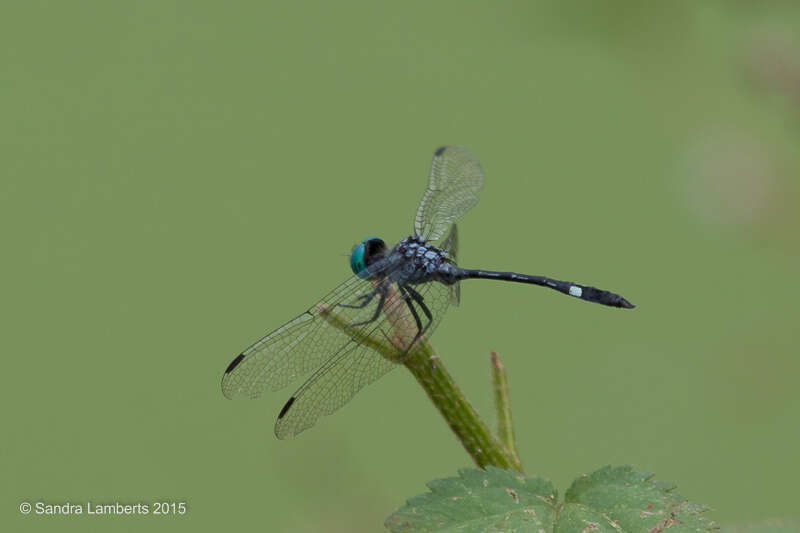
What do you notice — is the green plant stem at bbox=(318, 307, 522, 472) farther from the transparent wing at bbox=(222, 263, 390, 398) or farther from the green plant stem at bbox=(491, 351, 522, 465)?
the transparent wing at bbox=(222, 263, 390, 398)

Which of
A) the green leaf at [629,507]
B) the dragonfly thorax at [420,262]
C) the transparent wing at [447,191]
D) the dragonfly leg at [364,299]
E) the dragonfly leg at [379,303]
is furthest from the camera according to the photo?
the transparent wing at [447,191]

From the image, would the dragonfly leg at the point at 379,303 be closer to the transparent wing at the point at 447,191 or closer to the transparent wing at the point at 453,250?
the transparent wing at the point at 453,250

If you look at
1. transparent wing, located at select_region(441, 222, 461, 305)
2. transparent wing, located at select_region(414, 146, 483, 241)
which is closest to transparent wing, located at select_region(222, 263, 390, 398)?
transparent wing, located at select_region(441, 222, 461, 305)

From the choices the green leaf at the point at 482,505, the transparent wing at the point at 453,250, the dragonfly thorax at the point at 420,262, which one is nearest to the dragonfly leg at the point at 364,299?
the dragonfly thorax at the point at 420,262

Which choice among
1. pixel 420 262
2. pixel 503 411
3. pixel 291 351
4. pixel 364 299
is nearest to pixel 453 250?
pixel 420 262

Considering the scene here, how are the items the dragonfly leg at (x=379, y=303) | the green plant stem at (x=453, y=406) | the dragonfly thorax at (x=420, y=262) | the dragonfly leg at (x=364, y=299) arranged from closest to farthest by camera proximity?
the green plant stem at (x=453, y=406)
the dragonfly leg at (x=379, y=303)
the dragonfly leg at (x=364, y=299)
the dragonfly thorax at (x=420, y=262)

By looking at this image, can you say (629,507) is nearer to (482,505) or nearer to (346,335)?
(482,505)
